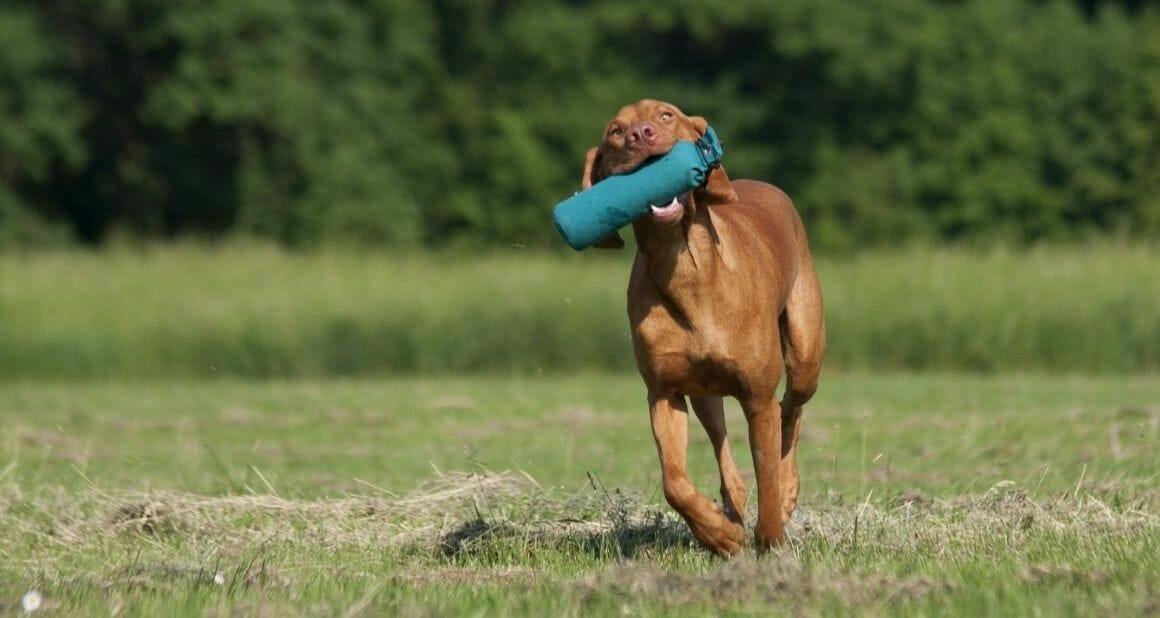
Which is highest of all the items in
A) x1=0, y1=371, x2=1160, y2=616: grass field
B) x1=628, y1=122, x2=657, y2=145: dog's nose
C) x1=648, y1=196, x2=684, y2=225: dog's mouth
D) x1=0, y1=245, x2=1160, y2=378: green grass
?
x1=628, y1=122, x2=657, y2=145: dog's nose

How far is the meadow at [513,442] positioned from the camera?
646cm

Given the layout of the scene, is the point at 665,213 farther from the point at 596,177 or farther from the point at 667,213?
the point at 596,177

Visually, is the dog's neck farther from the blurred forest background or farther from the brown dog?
the blurred forest background

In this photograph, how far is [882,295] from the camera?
878 inches

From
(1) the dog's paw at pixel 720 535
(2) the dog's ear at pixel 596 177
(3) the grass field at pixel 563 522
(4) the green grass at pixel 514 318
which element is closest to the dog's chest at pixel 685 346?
(2) the dog's ear at pixel 596 177

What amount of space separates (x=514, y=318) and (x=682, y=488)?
15963 millimetres

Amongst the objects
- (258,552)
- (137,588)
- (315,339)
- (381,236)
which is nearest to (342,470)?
(258,552)

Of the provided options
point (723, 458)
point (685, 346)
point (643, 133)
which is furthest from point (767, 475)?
point (643, 133)

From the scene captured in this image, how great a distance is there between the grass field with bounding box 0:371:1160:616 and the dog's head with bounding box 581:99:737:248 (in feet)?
4.26

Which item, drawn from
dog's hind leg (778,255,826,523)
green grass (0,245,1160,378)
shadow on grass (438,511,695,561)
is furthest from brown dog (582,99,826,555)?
green grass (0,245,1160,378)

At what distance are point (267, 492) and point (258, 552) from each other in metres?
2.27

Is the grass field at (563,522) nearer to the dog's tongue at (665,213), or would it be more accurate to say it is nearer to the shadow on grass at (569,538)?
the shadow on grass at (569,538)

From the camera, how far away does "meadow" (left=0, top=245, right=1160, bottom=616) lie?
6465mm

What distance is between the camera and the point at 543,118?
41.0m
